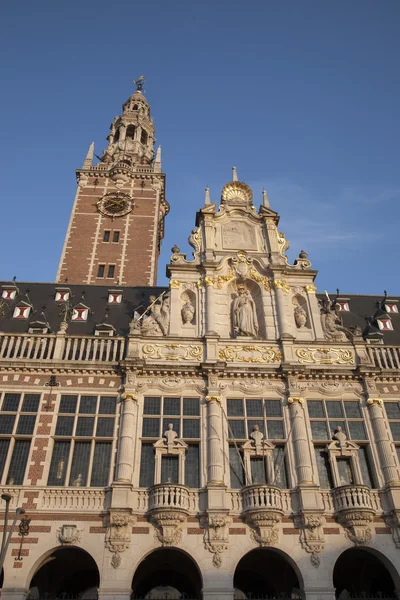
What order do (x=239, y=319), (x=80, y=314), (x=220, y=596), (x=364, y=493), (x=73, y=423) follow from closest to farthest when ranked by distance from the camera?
(x=220, y=596) → (x=364, y=493) → (x=73, y=423) → (x=239, y=319) → (x=80, y=314)

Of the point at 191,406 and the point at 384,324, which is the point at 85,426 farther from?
the point at 384,324

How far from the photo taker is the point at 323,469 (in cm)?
2153

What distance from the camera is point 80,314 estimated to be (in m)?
27.9

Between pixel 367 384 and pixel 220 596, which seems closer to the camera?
pixel 220 596

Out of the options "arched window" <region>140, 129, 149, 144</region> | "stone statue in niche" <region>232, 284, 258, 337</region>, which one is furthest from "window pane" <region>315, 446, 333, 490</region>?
"arched window" <region>140, 129, 149, 144</region>

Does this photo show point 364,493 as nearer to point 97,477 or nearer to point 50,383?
point 97,477

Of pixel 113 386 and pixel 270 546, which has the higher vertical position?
pixel 113 386

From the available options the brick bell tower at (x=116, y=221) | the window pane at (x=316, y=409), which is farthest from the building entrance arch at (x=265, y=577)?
the brick bell tower at (x=116, y=221)

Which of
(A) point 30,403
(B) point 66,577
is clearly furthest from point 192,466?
(A) point 30,403

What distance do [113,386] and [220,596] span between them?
8.97m

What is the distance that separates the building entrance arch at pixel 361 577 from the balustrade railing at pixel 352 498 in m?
2.80

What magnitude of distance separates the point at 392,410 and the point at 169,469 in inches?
388

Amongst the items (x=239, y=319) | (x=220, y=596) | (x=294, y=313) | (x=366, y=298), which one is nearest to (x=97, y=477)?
(x=220, y=596)

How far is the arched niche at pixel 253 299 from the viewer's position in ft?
83.9
